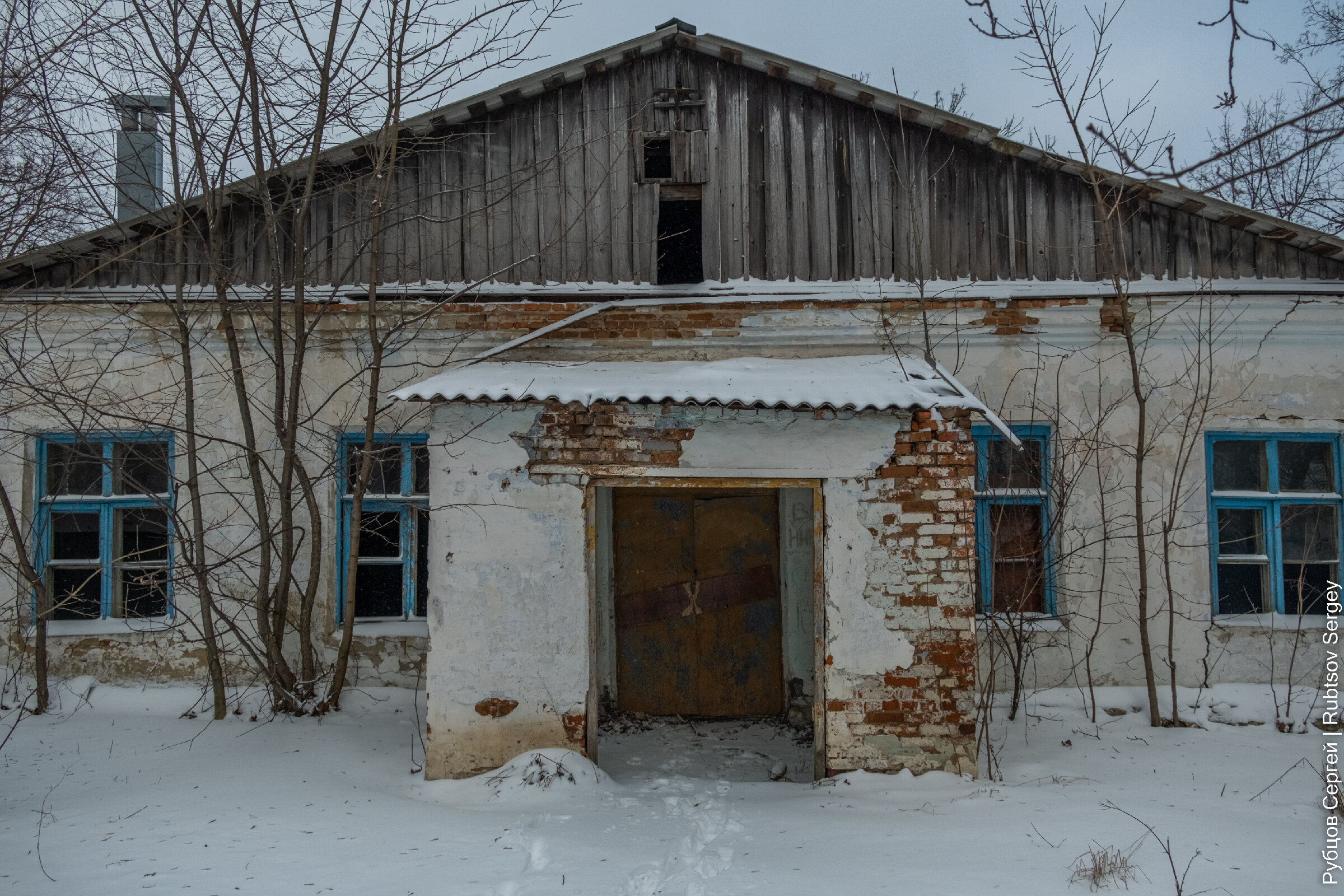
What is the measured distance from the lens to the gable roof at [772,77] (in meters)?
5.72

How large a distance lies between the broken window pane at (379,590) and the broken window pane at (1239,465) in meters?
6.08

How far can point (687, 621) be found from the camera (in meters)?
6.39

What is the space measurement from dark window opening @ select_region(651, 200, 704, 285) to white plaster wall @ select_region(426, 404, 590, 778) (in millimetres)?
2192

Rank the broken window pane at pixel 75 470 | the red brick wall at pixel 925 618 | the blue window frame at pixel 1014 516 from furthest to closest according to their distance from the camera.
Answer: the broken window pane at pixel 75 470, the blue window frame at pixel 1014 516, the red brick wall at pixel 925 618

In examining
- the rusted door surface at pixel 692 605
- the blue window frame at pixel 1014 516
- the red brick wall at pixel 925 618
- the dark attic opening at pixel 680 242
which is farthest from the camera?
the rusted door surface at pixel 692 605

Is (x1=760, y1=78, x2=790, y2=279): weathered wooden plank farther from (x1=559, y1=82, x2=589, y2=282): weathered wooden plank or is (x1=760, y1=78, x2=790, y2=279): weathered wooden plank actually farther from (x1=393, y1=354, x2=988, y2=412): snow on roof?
(x1=559, y1=82, x2=589, y2=282): weathered wooden plank

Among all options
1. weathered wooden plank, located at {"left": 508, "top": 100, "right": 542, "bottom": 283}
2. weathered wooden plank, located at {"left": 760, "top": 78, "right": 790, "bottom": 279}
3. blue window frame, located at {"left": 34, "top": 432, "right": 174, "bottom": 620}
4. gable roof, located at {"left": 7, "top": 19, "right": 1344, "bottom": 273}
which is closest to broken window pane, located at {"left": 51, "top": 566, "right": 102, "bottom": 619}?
blue window frame, located at {"left": 34, "top": 432, "right": 174, "bottom": 620}

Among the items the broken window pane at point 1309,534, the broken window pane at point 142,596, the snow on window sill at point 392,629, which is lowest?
the snow on window sill at point 392,629

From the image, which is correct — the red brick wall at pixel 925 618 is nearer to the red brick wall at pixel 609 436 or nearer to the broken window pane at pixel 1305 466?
the red brick wall at pixel 609 436

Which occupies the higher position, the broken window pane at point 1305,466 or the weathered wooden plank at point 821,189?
the weathered wooden plank at point 821,189

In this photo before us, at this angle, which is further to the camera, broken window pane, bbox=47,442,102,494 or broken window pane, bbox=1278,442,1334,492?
broken window pane, bbox=47,442,102,494

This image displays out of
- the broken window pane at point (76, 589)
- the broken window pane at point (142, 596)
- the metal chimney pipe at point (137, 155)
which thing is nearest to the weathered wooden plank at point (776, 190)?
the metal chimney pipe at point (137, 155)

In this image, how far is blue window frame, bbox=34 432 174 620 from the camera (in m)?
6.01

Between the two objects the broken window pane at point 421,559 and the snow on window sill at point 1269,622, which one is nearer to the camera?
the snow on window sill at point 1269,622
